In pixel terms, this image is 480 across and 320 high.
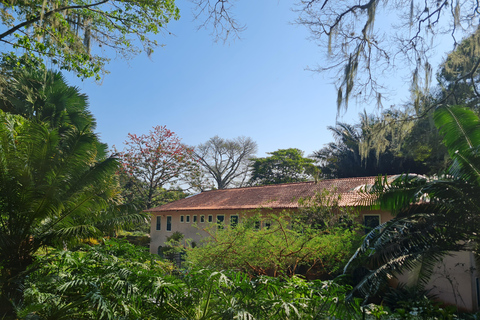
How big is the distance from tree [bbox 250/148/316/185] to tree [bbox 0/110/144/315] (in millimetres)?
27562

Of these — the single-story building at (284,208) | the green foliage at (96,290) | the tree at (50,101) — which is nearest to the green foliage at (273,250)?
the single-story building at (284,208)

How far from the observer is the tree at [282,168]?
35250 mm

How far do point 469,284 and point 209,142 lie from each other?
32.9 meters

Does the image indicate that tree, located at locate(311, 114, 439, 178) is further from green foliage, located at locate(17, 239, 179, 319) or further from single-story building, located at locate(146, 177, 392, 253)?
green foliage, located at locate(17, 239, 179, 319)

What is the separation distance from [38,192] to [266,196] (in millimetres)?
13783

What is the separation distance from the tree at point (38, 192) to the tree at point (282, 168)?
90.4ft

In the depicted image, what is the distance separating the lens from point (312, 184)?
66.4 feet

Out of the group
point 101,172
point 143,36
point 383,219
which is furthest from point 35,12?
point 383,219

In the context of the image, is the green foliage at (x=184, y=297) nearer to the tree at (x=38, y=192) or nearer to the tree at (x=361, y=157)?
the tree at (x=38, y=192)

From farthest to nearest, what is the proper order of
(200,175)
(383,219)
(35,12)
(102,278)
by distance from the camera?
(200,175) → (383,219) → (35,12) → (102,278)

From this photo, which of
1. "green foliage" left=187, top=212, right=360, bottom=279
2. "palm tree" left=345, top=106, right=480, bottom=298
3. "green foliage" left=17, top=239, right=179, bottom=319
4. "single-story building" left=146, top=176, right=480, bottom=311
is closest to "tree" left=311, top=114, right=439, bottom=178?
"single-story building" left=146, top=176, right=480, bottom=311

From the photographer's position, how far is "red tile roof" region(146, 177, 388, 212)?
57.8 ft

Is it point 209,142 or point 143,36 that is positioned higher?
point 209,142

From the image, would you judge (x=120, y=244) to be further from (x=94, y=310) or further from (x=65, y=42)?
(x=65, y=42)
